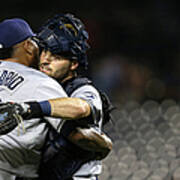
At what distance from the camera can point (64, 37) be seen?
9.70ft

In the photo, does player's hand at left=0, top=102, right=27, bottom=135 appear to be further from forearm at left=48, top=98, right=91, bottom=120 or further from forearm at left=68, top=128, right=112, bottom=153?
forearm at left=68, top=128, right=112, bottom=153

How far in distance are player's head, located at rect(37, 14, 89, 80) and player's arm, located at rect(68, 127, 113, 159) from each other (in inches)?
20.3

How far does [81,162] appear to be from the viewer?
2.68 m

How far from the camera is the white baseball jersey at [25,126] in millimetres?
2445

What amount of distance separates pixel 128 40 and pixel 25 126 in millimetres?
7341

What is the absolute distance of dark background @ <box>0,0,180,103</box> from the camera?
29.3 feet

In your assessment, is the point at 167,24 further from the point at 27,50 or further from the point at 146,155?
the point at 27,50

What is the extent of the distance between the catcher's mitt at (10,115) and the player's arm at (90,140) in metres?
0.33

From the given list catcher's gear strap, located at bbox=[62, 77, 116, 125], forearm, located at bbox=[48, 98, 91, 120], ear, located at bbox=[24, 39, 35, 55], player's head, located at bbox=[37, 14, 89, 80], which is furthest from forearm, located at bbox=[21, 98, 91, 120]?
player's head, located at bbox=[37, 14, 89, 80]

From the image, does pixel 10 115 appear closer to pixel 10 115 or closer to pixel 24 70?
pixel 10 115

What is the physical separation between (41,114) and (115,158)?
Answer: 3299mm

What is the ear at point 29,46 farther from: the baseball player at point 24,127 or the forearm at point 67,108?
the forearm at point 67,108

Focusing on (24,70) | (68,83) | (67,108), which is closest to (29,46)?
(24,70)

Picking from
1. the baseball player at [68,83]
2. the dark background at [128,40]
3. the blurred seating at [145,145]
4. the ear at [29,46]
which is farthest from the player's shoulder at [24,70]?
the dark background at [128,40]
